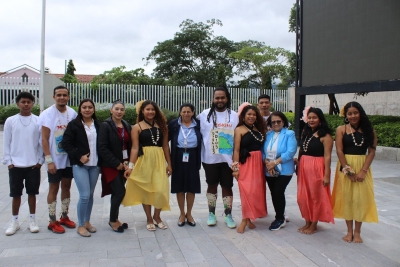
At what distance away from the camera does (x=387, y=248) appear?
3984 millimetres

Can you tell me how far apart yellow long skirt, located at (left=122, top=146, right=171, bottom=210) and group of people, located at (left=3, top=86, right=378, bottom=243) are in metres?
0.01

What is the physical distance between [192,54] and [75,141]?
3299 cm

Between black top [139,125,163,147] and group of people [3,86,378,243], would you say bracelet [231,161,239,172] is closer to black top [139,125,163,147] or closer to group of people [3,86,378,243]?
group of people [3,86,378,243]

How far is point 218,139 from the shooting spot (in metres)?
4.60

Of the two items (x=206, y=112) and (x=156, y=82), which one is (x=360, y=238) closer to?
(x=206, y=112)

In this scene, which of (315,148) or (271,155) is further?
(271,155)

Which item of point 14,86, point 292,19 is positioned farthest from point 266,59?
point 14,86

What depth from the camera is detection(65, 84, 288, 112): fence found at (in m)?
21.2

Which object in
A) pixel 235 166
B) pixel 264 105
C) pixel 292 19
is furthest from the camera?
pixel 292 19

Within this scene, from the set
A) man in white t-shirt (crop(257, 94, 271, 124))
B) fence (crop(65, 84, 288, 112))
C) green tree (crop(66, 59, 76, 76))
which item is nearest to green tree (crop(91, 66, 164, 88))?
fence (crop(65, 84, 288, 112))

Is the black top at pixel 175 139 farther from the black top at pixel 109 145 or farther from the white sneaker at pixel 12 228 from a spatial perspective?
the white sneaker at pixel 12 228

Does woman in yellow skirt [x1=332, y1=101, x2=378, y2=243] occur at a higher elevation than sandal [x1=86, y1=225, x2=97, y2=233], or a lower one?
higher

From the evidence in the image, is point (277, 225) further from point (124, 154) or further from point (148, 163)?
point (124, 154)

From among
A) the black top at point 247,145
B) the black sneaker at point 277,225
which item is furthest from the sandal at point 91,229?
the black sneaker at point 277,225
